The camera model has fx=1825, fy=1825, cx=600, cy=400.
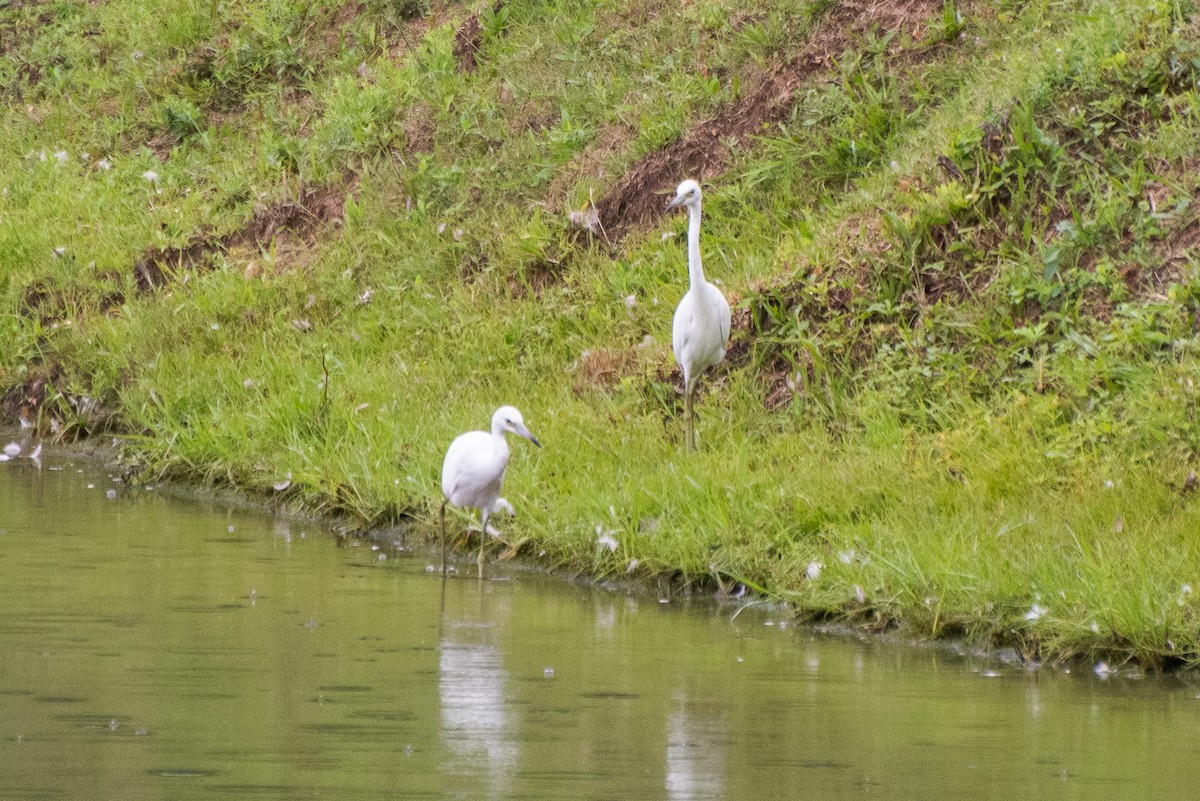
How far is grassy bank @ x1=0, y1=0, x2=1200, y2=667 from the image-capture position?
8.55 metres

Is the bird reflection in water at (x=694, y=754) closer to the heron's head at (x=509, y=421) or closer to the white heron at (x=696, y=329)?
the heron's head at (x=509, y=421)

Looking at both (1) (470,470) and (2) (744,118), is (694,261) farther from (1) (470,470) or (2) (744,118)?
(2) (744,118)

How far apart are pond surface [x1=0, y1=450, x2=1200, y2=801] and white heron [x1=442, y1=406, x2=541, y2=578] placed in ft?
1.34

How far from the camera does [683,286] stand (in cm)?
1173

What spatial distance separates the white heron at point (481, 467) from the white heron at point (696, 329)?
1.21 m

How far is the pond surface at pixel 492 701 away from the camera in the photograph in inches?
223

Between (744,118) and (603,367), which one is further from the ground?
(744,118)

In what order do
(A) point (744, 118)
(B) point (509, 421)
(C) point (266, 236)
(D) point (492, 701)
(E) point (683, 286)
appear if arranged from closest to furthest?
(D) point (492, 701) < (B) point (509, 421) < (E) point (683, 286) < (A) point (744, 118) < (C) point (266, 236)

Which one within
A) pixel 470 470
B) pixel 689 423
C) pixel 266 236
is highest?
pixel 266 236

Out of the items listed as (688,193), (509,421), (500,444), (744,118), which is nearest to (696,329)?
(688,193)

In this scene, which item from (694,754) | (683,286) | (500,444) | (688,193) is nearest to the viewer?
(694,754)

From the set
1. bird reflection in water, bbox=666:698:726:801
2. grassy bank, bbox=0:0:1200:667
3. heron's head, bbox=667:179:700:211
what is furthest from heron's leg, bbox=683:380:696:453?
bird reflection in water, bbox=666:698:726:801

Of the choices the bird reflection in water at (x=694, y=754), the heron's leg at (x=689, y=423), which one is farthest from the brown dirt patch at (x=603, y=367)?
the bird reflection in water at (x=694, y=754)

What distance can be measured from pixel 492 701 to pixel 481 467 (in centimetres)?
254
